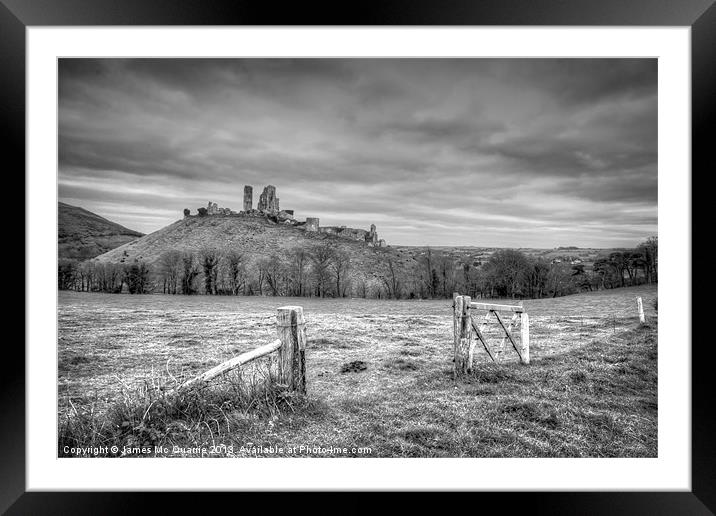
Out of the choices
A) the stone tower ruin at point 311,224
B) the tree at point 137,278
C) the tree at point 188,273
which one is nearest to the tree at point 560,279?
the stone tower ruin at point 311,224

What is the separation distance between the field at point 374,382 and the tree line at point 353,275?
0.33 m

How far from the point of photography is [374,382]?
13.7ft

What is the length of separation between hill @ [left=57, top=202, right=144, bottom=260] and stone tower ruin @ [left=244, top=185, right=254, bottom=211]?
2.50m

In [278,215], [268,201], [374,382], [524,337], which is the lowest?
[374,382]

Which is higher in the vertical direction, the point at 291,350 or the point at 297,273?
→ the point at 297,273

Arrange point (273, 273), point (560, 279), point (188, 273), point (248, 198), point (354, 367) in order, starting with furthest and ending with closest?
point (273, 273) < point (248, 198) < point (188, 273) < point (560, 279) < point (354, 367)

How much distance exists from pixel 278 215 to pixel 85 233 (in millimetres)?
4309

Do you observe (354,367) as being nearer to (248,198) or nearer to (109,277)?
(109,277)

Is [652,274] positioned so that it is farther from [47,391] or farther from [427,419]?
[47,391]

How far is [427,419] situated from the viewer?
324 cm

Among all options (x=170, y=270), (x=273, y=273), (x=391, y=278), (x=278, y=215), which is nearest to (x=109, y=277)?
(x=170, y=270)

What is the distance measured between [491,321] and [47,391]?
890cm

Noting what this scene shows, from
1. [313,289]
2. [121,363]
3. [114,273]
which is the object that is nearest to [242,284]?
[313,289]
